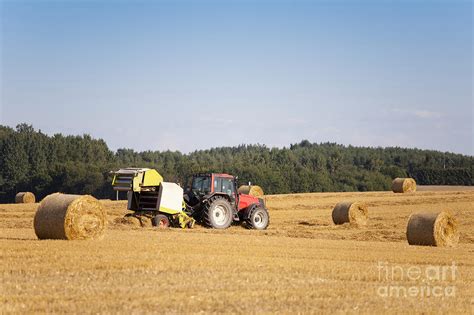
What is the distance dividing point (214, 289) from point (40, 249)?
5027mm

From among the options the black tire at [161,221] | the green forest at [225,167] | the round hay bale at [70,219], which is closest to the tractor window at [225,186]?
the black tire at [161,221]

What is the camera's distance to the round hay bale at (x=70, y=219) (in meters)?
16.1

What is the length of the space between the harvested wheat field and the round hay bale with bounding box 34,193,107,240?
1.48 ft

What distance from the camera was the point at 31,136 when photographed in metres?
80.2

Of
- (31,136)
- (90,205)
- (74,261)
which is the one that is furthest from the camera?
(31,136)

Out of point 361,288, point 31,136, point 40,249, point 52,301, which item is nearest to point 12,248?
point 40,249

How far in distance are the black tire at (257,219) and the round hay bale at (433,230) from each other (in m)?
5.25

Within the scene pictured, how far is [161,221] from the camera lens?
21.9m

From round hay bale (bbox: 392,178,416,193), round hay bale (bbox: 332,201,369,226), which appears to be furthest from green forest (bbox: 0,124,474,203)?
round hay bale (bbox: 332,201,369,226)

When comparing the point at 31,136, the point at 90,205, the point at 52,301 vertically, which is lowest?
the point at 52,301

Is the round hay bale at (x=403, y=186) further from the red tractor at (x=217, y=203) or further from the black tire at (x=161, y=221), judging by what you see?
the black tire at (x=161, y=221)

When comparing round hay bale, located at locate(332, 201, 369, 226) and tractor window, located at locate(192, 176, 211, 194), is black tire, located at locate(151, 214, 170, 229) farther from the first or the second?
round hay bale, located at locate(332, 201, 369, 226)

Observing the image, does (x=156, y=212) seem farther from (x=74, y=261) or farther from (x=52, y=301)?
(x=52, y=301)

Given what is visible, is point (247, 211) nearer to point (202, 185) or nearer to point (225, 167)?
point (202, 185)
